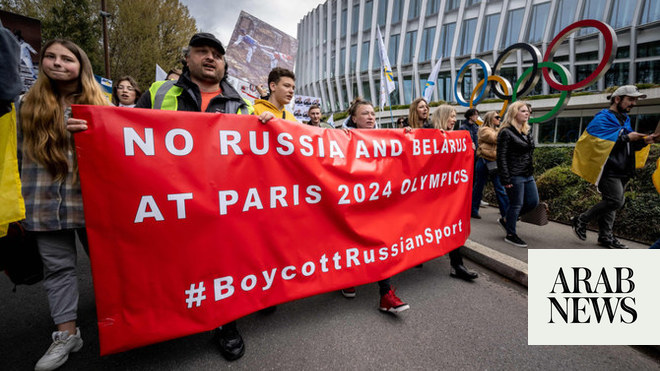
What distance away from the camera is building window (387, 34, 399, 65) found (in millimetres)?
31500

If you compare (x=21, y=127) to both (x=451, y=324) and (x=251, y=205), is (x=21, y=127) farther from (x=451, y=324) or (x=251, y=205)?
(x=451, y=324)

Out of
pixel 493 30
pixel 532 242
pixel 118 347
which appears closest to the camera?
pixel 118 347

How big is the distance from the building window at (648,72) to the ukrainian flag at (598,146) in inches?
907

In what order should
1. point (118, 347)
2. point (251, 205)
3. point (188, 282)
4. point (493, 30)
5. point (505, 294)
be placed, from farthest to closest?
point (493, 30) → point (505, 294) → point (251, 205) → point (188, 282) → point (118, 347)

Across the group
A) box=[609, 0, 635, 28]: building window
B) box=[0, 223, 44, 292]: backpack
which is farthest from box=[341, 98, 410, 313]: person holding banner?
box=[609, 0, 635, 28]: building window

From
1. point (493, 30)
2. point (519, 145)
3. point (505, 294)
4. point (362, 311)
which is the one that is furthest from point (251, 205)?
point (493, 30)

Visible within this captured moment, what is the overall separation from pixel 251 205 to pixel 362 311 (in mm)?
1306

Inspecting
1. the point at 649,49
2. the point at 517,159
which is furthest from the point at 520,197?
the point at 649,49

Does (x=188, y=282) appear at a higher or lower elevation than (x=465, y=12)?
lower

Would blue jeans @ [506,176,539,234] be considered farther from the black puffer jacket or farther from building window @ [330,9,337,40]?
building window @ [330,9,337,40]

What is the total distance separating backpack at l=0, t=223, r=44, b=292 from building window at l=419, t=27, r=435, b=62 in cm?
3235

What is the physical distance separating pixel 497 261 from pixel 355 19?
37.5 meters

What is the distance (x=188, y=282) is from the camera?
1.78 m

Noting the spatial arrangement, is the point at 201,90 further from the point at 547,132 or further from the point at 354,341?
the point at 547,132
